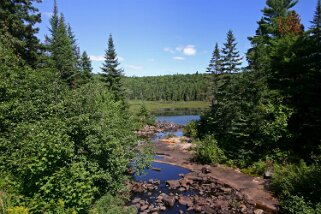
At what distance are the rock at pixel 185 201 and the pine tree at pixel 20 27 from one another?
17.4m

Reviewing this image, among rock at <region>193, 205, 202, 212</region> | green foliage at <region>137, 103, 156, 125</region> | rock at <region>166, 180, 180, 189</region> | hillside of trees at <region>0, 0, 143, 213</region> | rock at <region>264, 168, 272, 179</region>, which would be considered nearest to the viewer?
hillside of trees at <region>0, 0, 143, 213</region>

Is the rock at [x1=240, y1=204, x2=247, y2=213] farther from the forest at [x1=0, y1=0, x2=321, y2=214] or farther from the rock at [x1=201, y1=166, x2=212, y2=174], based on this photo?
the rock at [x1=201, y1=166, x2=212, y2=174]

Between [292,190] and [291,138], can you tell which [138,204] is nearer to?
Result: [292,190]

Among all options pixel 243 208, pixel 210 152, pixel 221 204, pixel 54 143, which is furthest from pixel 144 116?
pixel 54 143

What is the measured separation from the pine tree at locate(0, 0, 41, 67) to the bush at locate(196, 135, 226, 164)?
1858 cm

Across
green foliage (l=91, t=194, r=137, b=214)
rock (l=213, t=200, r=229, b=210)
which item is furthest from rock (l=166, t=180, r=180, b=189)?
green foliage (l=91, t=194, r=137, b=214)

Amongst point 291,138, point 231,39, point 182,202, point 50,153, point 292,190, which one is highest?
point 231,39

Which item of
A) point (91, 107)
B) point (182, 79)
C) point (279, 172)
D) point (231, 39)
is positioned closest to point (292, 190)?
point (279, 172)

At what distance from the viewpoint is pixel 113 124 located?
50.9 feet

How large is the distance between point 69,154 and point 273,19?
33.3 m

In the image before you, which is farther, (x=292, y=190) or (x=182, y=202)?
(x=182, y=202)

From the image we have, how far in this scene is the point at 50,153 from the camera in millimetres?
11461

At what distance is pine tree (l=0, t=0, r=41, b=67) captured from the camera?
2239 centimetres

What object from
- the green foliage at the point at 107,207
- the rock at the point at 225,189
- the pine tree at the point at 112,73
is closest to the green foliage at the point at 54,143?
the green foliage at the point at 107,207
